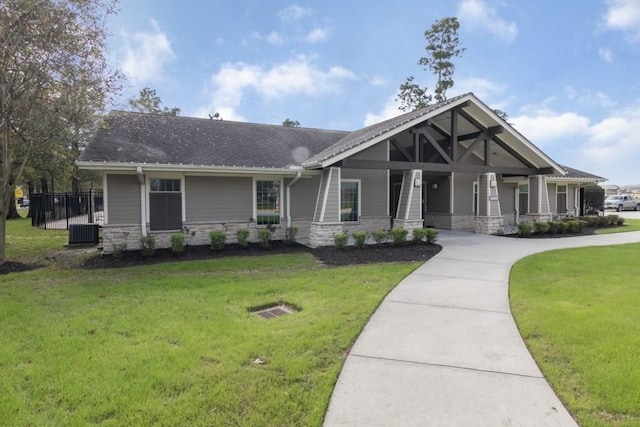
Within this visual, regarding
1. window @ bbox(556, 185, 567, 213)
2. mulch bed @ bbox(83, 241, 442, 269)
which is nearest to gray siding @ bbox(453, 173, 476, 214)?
mulch bed @ bbox(83, 241, 442, 269)

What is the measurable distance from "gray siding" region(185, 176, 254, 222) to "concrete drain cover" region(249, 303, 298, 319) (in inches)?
267

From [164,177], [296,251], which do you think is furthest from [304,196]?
[164,177]

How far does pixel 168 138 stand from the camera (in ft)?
40.7

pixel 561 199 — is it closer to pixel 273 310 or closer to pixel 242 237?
pixel 242 237

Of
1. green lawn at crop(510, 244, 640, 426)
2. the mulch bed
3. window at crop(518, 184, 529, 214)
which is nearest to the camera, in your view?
green lawn at crop(510, 244, 640, 426)

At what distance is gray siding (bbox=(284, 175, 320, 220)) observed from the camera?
1285cm

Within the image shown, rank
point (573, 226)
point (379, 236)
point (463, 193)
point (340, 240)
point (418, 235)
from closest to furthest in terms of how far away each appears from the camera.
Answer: point (340, 240) < point (379, 236) < point (418, 235) < point (573, 226) < point (463, 193)

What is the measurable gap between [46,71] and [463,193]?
49.3 ft

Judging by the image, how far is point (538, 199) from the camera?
49.8 feet

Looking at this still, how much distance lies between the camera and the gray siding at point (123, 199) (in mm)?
10461

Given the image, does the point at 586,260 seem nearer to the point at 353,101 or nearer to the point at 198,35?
the point at 198,35

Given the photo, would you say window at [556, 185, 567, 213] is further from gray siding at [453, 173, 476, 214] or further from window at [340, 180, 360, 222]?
window at [340, 180, 360, 222]

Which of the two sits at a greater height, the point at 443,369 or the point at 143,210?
the point at 143,210

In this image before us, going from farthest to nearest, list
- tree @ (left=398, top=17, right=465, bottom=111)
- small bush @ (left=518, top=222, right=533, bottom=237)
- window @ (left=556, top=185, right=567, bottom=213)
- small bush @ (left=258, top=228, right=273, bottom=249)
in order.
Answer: tree @ (left=398, top=17, right=465, bottom=111) → window @ (left=556, top=185, right=567, bottom=213) → small bush @ (left=518, top=222, right=533, bottom=237) → small bush @ (left=258, top=228, right=273, bottom=249)
